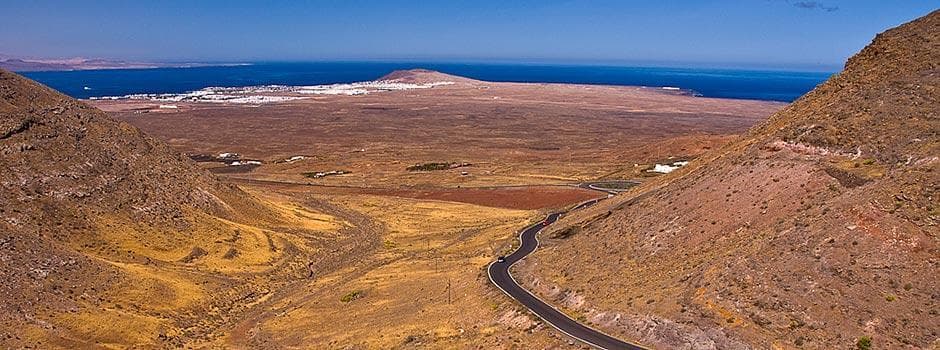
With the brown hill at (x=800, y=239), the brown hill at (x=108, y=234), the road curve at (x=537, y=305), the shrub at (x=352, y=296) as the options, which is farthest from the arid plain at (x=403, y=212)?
the brown hill at (x=800, y=239)

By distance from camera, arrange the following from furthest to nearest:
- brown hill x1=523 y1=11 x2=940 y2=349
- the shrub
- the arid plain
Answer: the shrub
the arid plain
brown hill x1=523 y1=11 x2=940 y2=349

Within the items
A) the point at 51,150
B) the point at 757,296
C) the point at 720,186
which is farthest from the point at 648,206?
the point at 51,150

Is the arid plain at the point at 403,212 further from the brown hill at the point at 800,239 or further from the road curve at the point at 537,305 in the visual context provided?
the brown hill at the point at 800,239

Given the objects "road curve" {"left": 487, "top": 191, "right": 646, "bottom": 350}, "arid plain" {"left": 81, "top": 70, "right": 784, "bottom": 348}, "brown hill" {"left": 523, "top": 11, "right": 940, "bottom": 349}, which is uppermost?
"brown hill" {"left": 523, "top": 11, "right": 940, "bottom": 349}

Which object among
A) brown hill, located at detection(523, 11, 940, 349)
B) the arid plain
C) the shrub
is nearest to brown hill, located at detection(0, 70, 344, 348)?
the arid plain

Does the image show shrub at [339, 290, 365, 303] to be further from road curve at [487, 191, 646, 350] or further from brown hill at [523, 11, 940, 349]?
brown hill at [523, 11, 940, 349]

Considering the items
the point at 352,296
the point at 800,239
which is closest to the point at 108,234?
the point at 352,296
